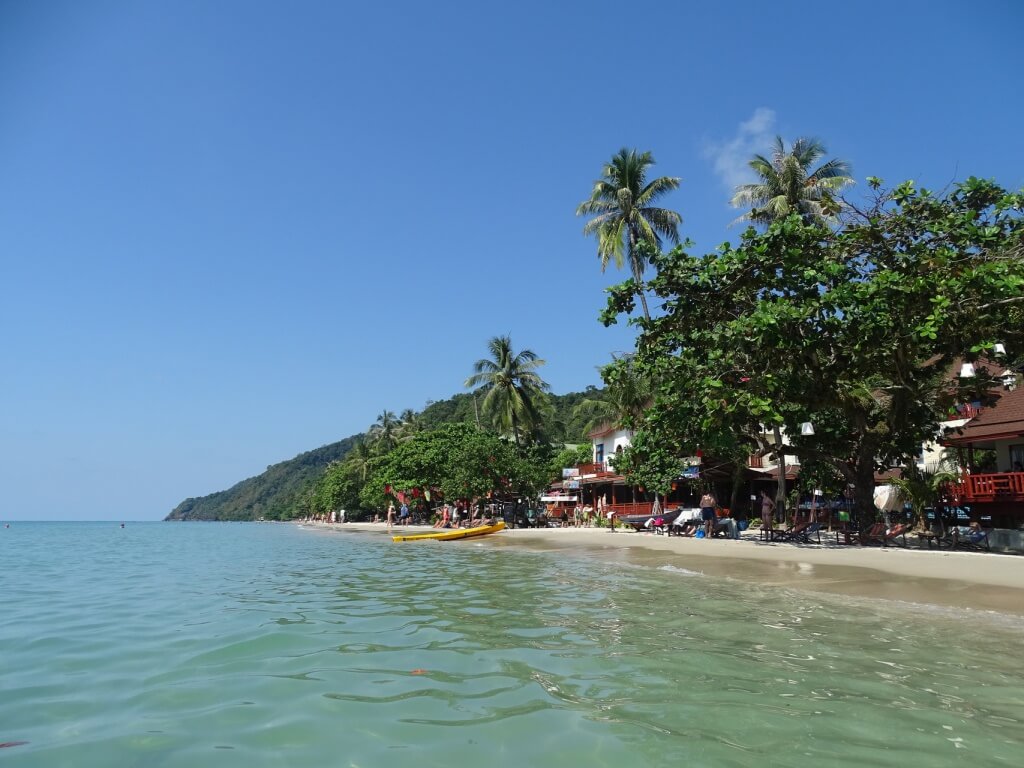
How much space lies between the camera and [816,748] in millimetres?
3752

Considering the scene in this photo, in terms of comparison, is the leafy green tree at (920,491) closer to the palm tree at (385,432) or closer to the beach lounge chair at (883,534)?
the beach lounge chair at (883,534)

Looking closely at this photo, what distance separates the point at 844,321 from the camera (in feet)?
46.0

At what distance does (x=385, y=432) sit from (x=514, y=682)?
7041 cm

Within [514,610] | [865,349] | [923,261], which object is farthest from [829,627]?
[923,261]

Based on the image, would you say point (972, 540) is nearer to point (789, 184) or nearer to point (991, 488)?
point (991, 488)

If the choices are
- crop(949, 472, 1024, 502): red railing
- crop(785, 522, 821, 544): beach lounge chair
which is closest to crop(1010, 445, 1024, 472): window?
crop(949, 472, 1024, 502): red railing

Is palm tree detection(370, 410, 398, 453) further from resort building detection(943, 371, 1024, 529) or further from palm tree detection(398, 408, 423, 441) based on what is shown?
resort building detection(943, 371, 1024, 529)

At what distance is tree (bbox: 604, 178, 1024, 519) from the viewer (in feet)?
43.0

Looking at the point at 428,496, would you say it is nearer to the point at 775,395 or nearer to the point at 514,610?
the point at 775,395

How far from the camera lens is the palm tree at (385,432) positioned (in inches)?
2768

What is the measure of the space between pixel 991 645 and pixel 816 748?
3790 mm

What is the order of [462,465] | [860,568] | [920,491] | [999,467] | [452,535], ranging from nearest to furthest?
1. [860,568]
2. [920,491]
3. [999,467]
4. [452,535]
5. [462,465]

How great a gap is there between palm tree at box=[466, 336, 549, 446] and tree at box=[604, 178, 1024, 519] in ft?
76.2

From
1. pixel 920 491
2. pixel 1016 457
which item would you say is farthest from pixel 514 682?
pixel 1016 457
